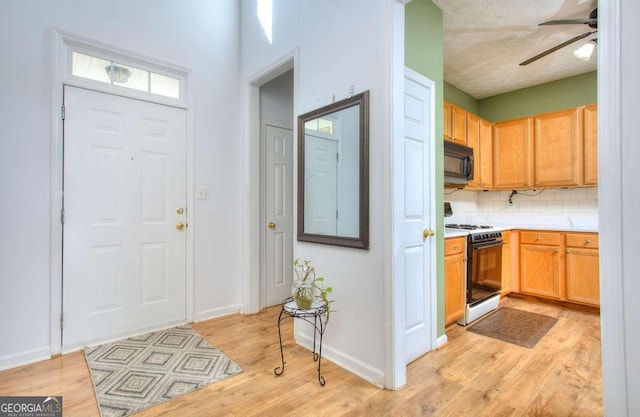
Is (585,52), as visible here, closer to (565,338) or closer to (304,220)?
(565,338)

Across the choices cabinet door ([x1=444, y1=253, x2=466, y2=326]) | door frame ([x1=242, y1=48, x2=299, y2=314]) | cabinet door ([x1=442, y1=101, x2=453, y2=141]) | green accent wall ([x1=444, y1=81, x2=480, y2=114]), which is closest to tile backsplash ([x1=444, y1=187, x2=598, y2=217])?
cabinet door ([x1=442, y1=101, x2=453, y2=141])

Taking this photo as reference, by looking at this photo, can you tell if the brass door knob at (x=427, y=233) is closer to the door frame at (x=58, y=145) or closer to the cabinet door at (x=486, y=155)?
the cabinet door at (x=486, y=155)

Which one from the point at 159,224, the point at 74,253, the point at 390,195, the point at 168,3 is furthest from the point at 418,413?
the point at 168,3

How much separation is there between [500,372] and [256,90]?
324 centimetres

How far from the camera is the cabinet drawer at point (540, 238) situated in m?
3.51

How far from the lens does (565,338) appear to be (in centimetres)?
260

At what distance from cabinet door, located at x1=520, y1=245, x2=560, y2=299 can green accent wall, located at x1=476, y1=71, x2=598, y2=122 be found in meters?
1.84

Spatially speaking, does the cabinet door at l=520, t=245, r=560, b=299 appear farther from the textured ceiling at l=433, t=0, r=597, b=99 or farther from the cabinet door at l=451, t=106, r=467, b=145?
the textured ceiling at l=433, t=0, r=597, b=99

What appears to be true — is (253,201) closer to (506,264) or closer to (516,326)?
(516,326)

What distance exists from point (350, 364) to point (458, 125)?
297cm

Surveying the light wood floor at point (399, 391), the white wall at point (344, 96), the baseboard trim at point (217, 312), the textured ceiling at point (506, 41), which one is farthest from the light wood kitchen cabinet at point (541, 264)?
the baseboard trim at point (217, 312)

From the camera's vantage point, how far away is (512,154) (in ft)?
13.6

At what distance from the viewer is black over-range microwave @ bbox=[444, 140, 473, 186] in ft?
10.3

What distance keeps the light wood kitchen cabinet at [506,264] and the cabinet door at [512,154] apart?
836mm
